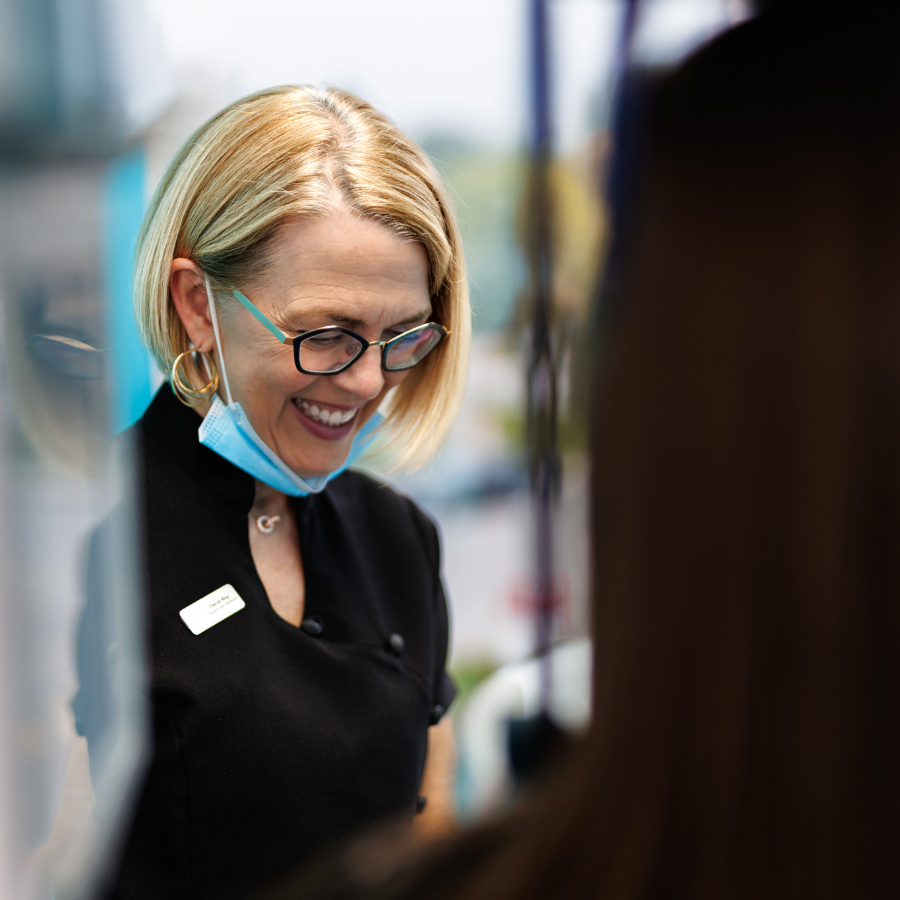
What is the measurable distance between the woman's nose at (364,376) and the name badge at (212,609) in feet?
1.04

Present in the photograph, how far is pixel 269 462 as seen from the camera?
1165 millimetres

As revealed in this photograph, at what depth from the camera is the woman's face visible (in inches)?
42.1

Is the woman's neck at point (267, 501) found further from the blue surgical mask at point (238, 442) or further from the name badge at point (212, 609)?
the name badge at point (212, 609)

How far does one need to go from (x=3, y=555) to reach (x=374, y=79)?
1486mm

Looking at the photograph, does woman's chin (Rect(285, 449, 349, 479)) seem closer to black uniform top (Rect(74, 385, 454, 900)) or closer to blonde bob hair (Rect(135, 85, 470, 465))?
black uniform top (Rect(74, 385, 454, 900))

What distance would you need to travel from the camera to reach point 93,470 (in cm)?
87

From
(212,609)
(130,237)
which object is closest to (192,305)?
(130,237)

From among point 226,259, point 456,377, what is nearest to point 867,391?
point 226,259

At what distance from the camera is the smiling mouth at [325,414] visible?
1.19m

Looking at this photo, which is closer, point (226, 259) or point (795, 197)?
point (795, 197)

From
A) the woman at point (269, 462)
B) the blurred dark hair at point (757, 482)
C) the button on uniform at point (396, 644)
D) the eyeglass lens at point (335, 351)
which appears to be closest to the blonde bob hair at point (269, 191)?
the woman at point (269, 462)

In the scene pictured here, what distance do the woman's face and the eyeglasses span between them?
0.04 ft

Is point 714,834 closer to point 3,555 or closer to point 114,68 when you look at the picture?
point 3,555

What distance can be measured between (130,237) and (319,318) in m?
0.38
